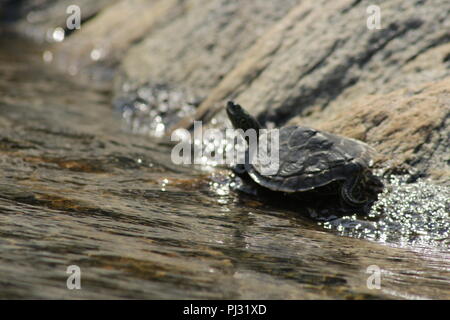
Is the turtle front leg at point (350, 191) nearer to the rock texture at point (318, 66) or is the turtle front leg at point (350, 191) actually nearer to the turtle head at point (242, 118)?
the rock texture at point (318, 66)

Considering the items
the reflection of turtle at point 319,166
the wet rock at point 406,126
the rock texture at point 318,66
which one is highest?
the rock texture at point 318,66

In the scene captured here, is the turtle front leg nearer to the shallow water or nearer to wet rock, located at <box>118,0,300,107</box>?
the shallow water

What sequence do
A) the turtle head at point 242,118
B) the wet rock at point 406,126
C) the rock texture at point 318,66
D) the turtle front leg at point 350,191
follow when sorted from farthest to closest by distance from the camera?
the turtle head at point 242,118, the rock texture at point 318,66, the wet rock at point 406,126, the turtle front leg at point 350,191

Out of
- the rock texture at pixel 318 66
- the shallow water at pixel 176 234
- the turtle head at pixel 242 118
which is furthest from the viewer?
the turtle head at pixel 242 118

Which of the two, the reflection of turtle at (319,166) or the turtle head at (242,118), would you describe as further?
the turtle head at (242,118)

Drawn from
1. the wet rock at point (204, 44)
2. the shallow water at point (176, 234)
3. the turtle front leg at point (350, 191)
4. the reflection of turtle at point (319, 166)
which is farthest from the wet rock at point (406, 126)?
the wet rock at point (204, 44)

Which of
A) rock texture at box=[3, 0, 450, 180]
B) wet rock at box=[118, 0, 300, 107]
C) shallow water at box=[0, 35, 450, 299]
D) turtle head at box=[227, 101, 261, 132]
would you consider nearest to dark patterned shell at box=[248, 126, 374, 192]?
shallow water at box=[0, 35, 450, 299]

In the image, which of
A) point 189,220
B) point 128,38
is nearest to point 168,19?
point 128,38

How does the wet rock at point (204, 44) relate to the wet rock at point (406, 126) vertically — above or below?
above

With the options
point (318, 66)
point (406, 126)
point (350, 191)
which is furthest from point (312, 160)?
point (318, 66)
